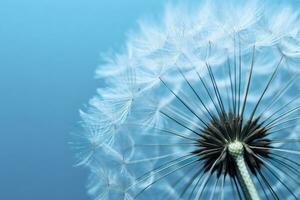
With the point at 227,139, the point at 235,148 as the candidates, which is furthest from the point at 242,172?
the point at 227,139

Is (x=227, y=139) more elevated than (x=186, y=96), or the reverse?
(x=186, y=96)

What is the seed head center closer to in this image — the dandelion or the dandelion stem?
the dandelion stem

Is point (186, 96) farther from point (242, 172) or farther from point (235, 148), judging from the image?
point (242, 172)

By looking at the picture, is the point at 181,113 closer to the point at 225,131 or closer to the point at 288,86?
the point at 225,131

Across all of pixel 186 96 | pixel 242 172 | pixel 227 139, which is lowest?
pixel 242 172

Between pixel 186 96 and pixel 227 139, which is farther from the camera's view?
pixel 186 96

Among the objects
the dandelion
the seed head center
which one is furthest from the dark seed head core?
the dandelion

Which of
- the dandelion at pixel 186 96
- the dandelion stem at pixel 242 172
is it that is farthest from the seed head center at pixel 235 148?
the dandelion at pixel 186 96
